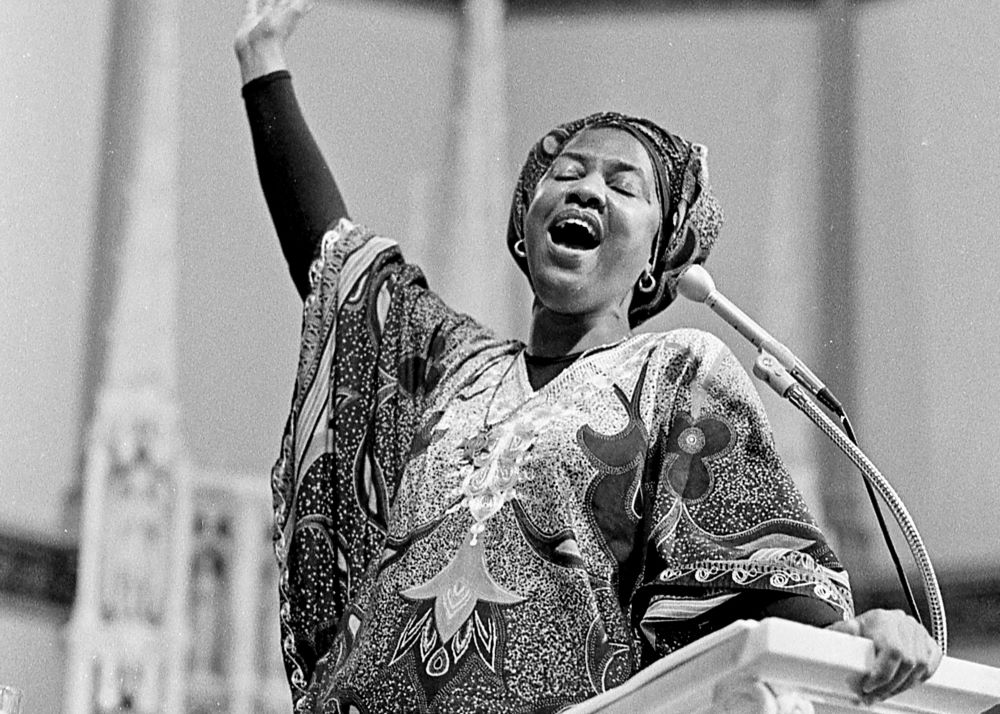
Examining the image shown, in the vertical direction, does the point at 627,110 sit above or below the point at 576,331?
above

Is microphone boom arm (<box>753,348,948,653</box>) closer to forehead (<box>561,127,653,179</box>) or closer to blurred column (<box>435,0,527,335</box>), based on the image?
forehead (<box>561,127,653,179</box>)

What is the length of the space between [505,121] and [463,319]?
61.8 inches

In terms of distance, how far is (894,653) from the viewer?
4.19ft

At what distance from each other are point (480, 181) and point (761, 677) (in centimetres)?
221

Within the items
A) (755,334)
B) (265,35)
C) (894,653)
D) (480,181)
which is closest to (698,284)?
(755,334)

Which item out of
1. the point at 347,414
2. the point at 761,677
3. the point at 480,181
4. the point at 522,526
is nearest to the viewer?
the point at 761,677

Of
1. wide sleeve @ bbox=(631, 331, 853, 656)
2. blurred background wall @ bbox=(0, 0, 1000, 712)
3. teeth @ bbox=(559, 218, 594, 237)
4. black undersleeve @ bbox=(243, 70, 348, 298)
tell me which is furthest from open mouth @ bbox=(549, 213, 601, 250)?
blurred background wall @ bbox=(0, 0, 1000, 712)

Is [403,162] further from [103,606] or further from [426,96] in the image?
[103,606]

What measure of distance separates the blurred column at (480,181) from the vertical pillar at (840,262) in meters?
0.52

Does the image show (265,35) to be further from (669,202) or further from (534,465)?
(534,465)

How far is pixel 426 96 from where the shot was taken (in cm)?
345

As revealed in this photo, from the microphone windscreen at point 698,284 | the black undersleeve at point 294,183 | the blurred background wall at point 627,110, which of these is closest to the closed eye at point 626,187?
the microphone windscreen at point 698,284

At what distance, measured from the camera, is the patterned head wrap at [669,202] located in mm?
1763

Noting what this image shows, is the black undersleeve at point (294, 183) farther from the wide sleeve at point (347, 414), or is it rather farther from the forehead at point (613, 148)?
the forehead at point (613, 148)
